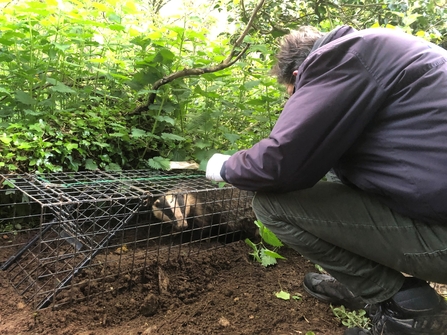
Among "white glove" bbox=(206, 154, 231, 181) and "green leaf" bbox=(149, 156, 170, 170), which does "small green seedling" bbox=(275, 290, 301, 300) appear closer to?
"white glove" bbox=(206, 154, 231, 181)

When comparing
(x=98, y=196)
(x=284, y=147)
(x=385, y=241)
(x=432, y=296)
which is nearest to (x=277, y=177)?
(x=284, y=147)

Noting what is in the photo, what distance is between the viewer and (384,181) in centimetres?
115

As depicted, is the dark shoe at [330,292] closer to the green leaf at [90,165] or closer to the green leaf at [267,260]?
the green leaf at [267,260]

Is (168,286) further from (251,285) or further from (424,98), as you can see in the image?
(424,98)

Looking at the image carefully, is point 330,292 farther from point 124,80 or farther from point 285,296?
point 124,80

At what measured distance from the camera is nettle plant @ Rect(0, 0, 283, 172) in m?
2.07

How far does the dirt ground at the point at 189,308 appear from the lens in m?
1.46

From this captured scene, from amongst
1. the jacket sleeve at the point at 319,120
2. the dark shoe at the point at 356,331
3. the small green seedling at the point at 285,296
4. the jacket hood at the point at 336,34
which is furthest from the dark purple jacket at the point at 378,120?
the small green seedling at the point at 285,296

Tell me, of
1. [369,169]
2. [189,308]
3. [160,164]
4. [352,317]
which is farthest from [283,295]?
[160,164]

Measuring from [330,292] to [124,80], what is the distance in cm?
196

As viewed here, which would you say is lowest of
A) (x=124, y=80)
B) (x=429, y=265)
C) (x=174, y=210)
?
(x=174, y=210)

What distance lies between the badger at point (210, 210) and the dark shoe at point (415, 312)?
3.25 feet

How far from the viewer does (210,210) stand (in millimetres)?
2238

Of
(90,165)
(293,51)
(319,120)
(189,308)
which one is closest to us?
(319,120)
